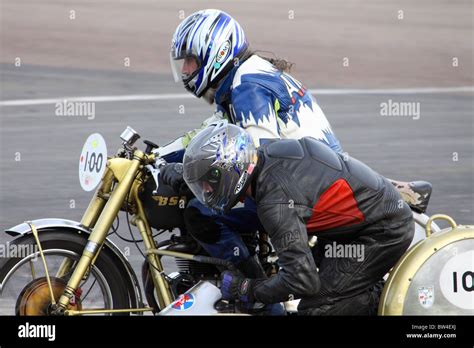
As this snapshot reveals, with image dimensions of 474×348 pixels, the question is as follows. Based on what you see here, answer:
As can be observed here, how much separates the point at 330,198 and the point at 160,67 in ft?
34.9

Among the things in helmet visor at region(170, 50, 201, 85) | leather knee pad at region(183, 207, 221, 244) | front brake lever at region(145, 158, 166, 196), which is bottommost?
leather knee pad at region(183, 207, 221, 244)

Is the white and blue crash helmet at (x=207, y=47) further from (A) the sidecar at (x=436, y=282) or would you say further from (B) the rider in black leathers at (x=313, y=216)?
(A) the sidecar at (x=436, y=282)

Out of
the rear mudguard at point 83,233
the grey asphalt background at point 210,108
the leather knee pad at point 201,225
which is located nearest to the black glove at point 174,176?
the leather knee pad at point 201,225

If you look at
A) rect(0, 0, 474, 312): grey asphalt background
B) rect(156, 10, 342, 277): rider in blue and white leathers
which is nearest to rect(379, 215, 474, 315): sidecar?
rect(156, 10, 342, 277): rider in blue and white leathers

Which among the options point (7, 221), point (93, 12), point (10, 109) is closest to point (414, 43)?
point (93, 12)

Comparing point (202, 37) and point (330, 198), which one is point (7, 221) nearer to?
point (202, 37)

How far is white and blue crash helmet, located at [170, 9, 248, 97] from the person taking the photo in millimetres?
6078

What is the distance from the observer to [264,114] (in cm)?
587

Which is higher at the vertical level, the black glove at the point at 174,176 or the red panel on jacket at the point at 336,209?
the black glove at the point at 174,176

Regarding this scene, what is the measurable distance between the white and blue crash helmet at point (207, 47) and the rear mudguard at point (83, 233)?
1.01 m

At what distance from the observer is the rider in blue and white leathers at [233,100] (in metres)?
5.84

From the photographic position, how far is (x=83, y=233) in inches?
234

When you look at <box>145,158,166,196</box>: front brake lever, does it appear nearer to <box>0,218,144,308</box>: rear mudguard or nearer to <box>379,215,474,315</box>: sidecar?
<box>0,218,144,308</box>: rear mudguard

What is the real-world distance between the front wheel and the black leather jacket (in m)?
0.97
